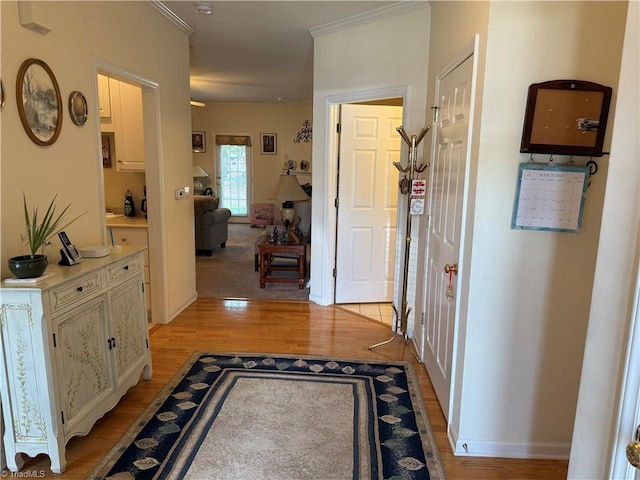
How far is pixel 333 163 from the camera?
13.9ft

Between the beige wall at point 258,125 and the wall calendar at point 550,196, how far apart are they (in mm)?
7978

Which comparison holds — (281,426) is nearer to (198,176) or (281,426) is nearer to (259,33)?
(259,33)

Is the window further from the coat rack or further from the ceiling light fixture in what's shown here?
the coat rack

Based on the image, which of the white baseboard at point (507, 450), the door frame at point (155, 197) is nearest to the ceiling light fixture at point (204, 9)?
the door frame at point (155, 197)

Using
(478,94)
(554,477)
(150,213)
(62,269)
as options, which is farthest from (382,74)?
(554,477)

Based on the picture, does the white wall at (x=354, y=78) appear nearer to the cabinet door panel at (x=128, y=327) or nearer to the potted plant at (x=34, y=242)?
the cabinet door panel at (x=128, y=327)

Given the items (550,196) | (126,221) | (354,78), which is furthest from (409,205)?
(126,221)

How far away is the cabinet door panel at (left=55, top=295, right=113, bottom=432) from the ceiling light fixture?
2.48m

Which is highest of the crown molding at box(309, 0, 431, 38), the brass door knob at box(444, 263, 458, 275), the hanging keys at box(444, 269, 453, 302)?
the crown molding at box(309, 0, 431, 38)

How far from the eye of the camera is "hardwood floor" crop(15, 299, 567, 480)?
81.3 inches

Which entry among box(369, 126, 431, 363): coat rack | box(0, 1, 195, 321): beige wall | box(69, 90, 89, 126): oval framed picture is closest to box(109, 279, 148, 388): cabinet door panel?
box(0, 1, 195, 321): beige wall

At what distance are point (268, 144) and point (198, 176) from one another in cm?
177

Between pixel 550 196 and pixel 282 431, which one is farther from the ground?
pixel 550 196

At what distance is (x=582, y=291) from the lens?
6.50 feet
